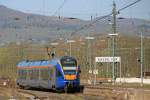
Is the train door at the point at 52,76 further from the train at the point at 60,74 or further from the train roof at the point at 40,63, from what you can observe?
the train roof at the point at 40,63

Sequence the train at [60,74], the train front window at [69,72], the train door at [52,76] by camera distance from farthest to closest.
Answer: the train door at [52,76] → the train front window at [69,72] → the train at [60,74]

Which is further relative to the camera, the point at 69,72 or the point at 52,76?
the point at 52,76

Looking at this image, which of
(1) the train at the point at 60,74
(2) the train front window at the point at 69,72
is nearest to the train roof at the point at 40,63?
(1) the train at the point at 60,74

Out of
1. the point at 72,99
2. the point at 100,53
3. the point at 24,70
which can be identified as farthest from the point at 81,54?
the point at 72,99

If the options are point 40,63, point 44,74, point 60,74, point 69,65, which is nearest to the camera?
point 60,74

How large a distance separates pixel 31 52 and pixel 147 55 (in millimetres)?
43482

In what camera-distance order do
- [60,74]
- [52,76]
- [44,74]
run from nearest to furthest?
[60,74]
[52,76]
[44,74]

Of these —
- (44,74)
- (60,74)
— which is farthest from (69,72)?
(44,74)

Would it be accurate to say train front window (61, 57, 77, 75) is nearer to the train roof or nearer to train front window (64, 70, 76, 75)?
train front window (64, 70, 76, 75)

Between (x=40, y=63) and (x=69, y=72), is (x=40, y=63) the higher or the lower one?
the higher one

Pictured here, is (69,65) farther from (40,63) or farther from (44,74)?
(40,63)

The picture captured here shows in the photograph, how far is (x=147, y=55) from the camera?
14900 centimetres

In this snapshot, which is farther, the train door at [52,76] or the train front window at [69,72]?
the train door at [52,76]

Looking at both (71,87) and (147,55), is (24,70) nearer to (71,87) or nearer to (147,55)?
(71,87)
